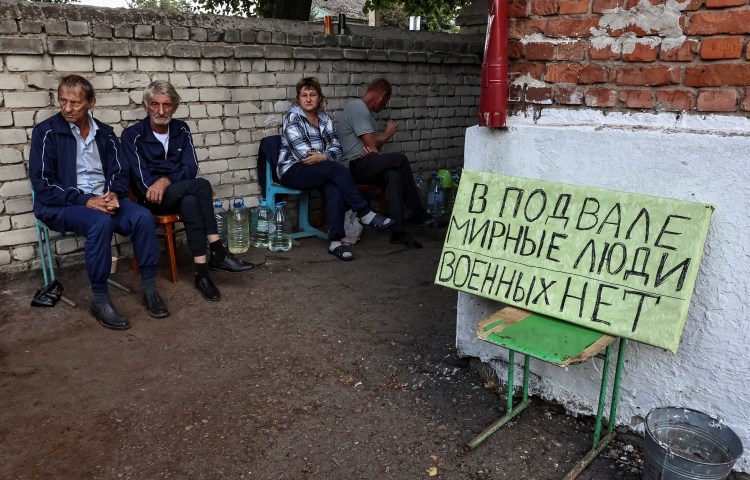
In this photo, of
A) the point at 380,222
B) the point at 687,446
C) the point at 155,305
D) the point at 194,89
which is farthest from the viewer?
the point at 380,222

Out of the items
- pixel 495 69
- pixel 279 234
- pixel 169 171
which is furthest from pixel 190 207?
pixel 495 69

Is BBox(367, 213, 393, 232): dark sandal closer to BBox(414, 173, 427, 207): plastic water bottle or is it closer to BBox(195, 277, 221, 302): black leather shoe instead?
BBox(414, 173, 427, 207): plastic water bottle

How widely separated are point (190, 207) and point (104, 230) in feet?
2.65

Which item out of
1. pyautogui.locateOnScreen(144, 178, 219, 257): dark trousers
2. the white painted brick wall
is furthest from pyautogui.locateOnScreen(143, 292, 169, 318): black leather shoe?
the white painted brick wall

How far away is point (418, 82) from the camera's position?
7.28 meters

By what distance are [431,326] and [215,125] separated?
288 cm

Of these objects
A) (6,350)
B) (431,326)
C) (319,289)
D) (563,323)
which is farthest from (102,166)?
(563,323)

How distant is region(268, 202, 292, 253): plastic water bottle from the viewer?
5.71 m

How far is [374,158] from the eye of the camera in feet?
19.6

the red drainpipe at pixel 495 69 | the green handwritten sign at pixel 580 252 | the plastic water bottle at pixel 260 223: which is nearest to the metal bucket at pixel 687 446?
the green handwritten sign at pixel 580 252

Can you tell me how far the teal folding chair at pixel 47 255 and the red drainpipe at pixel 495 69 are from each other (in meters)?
2.91

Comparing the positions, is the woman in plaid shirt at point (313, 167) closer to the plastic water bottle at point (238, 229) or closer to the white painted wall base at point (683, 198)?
the plastic water bottle at point (238, 229)

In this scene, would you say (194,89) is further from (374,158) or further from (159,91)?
Answer: (374,158)

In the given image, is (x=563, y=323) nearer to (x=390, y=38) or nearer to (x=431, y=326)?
(x=431, y=326)
